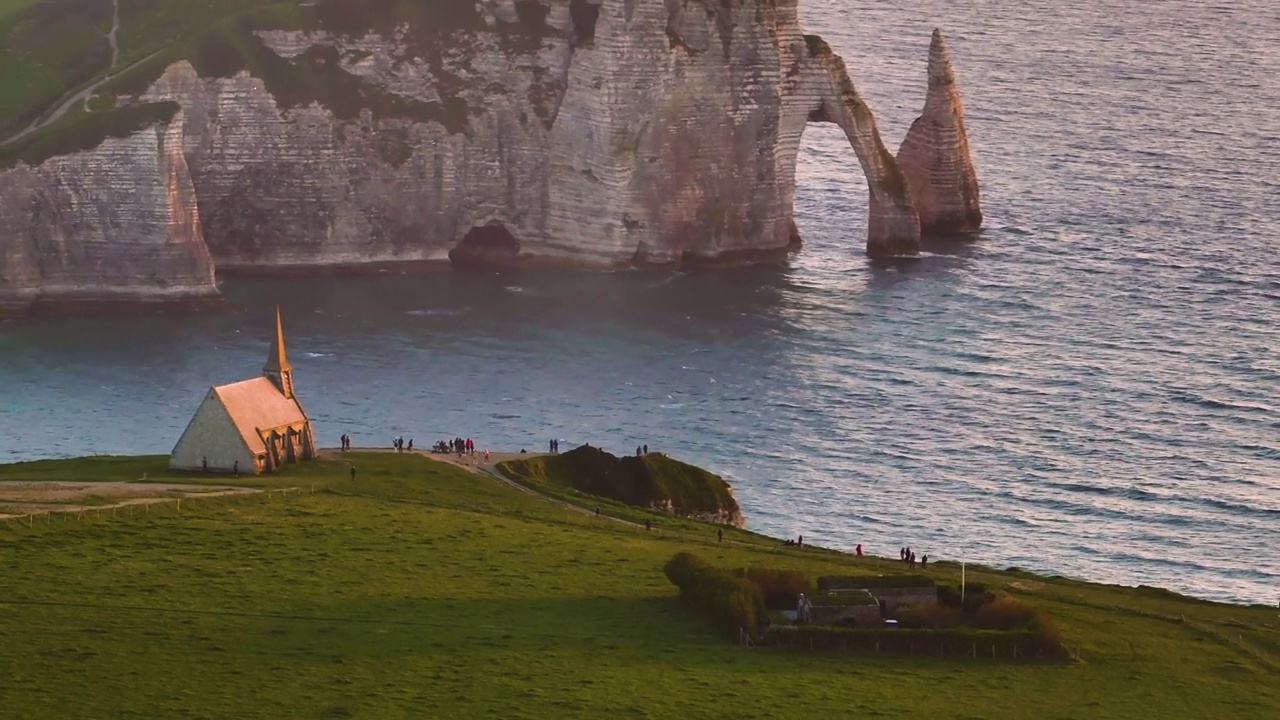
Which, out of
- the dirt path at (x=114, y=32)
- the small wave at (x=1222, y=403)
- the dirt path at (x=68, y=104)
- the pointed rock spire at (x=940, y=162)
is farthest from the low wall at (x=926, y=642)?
the dirt path at (x=114, y=32)

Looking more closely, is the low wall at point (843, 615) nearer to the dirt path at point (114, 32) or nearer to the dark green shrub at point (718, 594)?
the dark green shrub at point (718, 594)

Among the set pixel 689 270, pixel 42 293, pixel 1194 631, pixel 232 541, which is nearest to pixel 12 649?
pixel 232 541

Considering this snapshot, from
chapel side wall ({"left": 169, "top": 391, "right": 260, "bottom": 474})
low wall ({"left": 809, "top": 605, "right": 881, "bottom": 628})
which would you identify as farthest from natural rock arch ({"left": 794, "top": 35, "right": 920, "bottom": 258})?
low wall ({"left": 809, "top": 605, "right": 881, "bottom": 628})

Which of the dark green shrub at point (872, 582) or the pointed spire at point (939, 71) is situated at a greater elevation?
the pointed spire at point (939, 71)

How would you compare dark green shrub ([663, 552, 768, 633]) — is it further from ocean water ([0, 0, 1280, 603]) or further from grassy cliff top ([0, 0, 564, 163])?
grassy cliff top ([0, 0, 564, 163])

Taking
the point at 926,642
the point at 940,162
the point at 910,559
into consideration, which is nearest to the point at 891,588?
the point at 926,642

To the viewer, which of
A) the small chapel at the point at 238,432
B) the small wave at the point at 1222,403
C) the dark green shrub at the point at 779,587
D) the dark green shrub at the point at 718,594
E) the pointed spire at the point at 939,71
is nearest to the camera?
the dark green shrub at the point at 718,594
